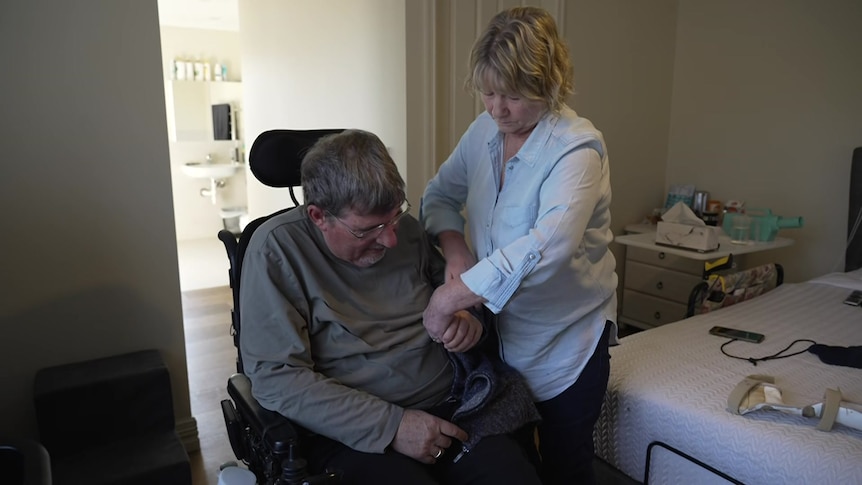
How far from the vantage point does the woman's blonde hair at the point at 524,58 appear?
3.55ft

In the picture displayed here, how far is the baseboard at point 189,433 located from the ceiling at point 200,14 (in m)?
3.48

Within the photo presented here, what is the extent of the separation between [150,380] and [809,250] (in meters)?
3.04

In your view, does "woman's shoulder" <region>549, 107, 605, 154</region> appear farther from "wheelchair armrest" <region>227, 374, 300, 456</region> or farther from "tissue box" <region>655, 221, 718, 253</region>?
"tissue box" <region>655, 221, 718, 253</region>

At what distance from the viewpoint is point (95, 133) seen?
1863 mm

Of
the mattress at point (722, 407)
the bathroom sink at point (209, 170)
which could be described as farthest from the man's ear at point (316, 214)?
the bathroom sink at point (209, 170)

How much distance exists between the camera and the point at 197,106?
579 cm

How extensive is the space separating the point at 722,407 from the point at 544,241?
0.75 meters

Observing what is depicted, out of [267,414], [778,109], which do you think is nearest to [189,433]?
[267,414]

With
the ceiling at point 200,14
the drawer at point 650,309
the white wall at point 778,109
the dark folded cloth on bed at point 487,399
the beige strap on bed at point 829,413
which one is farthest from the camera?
the ceiling at point 200,14

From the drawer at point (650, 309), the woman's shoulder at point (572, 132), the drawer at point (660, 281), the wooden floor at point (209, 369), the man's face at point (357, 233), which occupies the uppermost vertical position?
the woman's shoulder at point (572, 132)

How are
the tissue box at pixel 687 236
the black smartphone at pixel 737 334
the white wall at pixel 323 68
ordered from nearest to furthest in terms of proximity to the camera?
1. the black smartphone at pixel 737 334
2. the white wall at pixel 323 68
3. the tissue box at pixel 687 236

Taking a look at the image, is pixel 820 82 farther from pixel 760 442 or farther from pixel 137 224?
pixel 137 224

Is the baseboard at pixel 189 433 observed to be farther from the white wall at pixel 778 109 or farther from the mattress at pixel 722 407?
the white wall at pixel 778 109

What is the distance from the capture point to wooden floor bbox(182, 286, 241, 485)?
7.00ft
